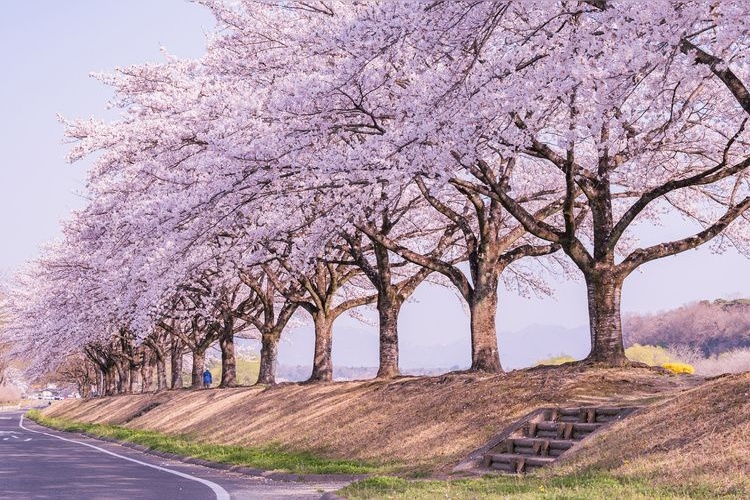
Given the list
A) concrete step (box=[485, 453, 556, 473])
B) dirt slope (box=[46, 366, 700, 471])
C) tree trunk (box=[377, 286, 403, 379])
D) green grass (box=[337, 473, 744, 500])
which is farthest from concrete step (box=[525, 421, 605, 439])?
tree trunk (box=[377, 286, 403, 379])

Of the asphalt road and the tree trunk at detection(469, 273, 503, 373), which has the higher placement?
the tree trunk at detection(469, 273, 503, 373)

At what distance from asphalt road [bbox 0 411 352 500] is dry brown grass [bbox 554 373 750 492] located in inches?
157

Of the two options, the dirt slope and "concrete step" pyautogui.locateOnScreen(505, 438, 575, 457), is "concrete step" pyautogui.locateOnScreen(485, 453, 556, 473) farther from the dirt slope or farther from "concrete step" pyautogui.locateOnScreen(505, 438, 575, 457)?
the dirt slope

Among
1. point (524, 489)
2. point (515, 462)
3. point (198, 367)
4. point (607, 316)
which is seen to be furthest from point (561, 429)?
point (198, 367)

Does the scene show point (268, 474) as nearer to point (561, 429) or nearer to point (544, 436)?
point (544, 436)

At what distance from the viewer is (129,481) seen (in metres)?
16.0

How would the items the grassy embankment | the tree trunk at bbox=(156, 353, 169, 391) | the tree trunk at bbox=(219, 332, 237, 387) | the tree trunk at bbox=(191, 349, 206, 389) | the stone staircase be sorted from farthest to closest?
the tree trunk at bbox=(156, 353, 169, 391) < the tree trunk at bbox=(191, 349, 206, 389) < the tree trunk at bbox=(219, 332, 237, 387) < the stone staircase < the grassy embankment

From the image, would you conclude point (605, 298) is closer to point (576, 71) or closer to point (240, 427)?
point (576, 71)

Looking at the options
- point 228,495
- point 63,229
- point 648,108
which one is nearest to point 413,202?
point 648,108

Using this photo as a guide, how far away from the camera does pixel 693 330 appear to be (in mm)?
64438

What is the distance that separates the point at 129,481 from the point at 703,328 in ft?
178

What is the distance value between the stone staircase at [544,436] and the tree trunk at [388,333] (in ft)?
36.5

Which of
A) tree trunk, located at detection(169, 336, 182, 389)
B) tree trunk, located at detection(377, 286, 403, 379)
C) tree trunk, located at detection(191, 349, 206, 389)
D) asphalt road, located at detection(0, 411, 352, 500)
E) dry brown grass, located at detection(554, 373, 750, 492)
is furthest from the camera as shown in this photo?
tree trunk, located at detection(169, 336, 182, 389)

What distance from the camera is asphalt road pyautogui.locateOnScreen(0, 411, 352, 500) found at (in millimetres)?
13463
